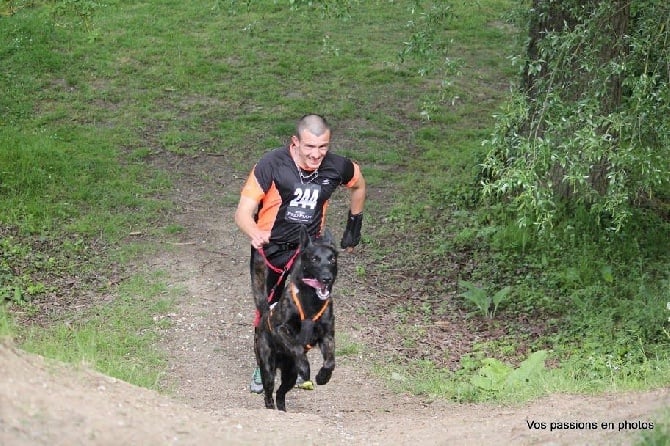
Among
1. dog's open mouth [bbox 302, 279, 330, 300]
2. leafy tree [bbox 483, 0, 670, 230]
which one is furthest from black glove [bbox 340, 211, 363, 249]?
leafy tree [bbox 483, 0, 670, 230]

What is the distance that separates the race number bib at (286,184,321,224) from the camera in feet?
24.5

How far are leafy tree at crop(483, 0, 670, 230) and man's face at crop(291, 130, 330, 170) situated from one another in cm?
130

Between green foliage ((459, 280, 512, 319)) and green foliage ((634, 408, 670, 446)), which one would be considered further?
green foliage ((459, 280, 512, 319))

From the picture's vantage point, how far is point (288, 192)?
7.46m

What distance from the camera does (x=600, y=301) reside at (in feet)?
33.4

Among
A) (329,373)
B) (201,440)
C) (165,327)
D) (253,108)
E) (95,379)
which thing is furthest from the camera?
(253,108)

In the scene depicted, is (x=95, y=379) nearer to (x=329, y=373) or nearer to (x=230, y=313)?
(x=329, y=373)

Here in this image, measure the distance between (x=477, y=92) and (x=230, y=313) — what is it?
8890 millimetres

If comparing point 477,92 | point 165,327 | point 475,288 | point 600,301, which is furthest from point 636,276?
point 477,92

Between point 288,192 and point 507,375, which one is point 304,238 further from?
point 507,375

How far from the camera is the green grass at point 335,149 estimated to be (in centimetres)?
949

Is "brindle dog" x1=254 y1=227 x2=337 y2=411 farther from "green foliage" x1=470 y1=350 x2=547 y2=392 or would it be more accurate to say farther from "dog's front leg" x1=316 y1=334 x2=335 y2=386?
"green foliage" x1=470 y1=350 x2=547 y2=392

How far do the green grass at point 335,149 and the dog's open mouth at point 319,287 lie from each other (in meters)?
1.87

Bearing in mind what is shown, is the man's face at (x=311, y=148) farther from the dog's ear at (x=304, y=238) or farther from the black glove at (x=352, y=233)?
the black glove at (x=352, y=233)
